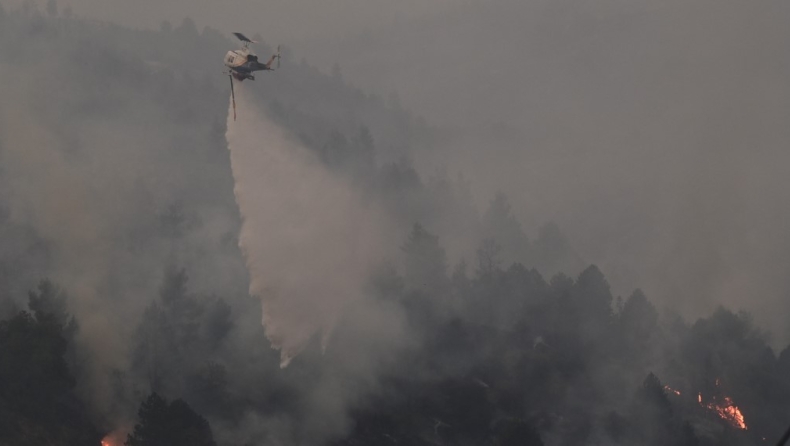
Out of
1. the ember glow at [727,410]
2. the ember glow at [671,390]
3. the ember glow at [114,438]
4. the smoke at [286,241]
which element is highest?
the smoke at [286,241]

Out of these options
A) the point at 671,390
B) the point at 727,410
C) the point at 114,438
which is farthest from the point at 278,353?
the point at 727,410

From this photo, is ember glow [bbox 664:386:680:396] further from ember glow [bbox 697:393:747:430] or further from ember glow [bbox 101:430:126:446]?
ember glow [bbox 101:430:126:446]

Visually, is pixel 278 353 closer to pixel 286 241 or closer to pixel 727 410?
Answer: pixel 286 241

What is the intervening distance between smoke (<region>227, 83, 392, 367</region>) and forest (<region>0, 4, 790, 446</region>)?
6.30m

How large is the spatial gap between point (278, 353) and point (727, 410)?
64.2 m

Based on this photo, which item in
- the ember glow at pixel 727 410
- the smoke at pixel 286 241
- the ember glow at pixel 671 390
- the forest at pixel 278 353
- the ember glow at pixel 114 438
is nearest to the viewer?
the smoke at pixel 286 241

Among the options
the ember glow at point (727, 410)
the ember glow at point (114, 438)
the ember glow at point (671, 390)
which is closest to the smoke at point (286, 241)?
the ember glow at point (114, 438)

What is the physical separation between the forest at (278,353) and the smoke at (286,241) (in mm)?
6305

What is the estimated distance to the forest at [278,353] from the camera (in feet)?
293

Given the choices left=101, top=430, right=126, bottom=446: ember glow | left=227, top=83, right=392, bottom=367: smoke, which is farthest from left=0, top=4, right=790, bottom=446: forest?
left=227, top=83, right=392, bottom=367: smoke

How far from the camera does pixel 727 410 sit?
120m

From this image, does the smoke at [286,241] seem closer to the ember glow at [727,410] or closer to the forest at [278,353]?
the forest at [278,353]

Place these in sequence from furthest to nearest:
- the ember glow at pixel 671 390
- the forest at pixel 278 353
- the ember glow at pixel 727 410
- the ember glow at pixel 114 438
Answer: the ember glow at pixel 671 390 < the ember glow at pixel 727 410 < the forest at pixel 278 353 < the ember glow at pixel 114 438

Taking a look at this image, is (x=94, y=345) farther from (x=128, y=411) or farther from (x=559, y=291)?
(x=559, y=291)
